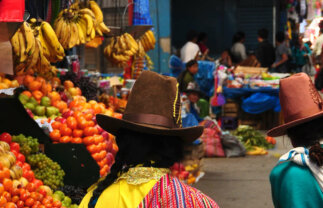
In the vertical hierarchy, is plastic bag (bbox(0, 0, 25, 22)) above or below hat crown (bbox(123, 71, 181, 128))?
above

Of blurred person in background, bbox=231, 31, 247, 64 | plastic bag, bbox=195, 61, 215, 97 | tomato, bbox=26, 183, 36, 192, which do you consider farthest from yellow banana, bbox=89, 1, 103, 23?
blurred person in background, bbox=231, 31, 247, 64

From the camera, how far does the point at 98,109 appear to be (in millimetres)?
6613

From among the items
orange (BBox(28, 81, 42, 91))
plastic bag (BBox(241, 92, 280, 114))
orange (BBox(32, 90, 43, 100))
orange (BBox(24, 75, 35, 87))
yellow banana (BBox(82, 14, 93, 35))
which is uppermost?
yellow banana (BBox(82, 14, 93, 35))

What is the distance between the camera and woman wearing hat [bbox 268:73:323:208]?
8.93 ft

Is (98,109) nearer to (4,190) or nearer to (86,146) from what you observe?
(86,146)

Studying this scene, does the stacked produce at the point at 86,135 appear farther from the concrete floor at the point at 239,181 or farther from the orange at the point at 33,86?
the concrete floor at the point at 239,181

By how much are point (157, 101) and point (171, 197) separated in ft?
1.49

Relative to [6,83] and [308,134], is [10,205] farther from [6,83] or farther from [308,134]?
[308,134]

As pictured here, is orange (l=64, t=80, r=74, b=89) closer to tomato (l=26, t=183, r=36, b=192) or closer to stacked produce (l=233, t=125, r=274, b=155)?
tomato (l=26, t=183, r=36, b=192)

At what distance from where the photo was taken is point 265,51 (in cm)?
1477

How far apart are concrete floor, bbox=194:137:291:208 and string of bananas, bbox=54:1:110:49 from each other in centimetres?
271

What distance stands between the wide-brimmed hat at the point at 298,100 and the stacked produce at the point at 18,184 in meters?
2.44

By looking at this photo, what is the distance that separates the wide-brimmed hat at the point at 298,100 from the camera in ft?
9.54

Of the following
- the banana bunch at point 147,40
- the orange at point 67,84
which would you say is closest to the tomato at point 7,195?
the orange at point 67,84
